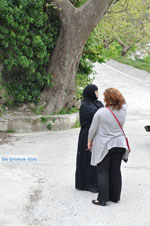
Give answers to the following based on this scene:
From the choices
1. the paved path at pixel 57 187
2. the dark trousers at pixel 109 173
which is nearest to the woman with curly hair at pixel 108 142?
the dark trousers at pixel 109 173

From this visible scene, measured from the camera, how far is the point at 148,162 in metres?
9.02

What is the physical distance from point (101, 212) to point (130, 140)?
18.2ft

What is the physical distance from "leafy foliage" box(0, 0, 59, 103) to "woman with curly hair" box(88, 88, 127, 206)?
5944mm

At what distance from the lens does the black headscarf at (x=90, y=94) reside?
21.9 ft

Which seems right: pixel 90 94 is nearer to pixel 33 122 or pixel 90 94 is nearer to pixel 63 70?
pixel 33 122

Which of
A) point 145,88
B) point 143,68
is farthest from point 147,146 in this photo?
point 143,68

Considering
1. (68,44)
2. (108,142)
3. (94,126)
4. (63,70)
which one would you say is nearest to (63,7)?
(68,44)

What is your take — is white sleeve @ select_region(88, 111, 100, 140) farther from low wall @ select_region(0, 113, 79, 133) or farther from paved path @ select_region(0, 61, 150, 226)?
low wall @ select_region(0, 113, 79, 133)

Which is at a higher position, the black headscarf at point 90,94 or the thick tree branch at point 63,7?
the thick tree branch at point 63,7

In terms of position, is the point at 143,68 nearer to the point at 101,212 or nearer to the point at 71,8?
the point at 71,8

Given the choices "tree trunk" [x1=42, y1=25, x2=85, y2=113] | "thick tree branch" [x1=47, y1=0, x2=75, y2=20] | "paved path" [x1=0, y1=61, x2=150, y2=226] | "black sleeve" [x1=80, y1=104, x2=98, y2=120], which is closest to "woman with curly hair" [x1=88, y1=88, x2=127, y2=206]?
"paved path" [x1=0, y1=61, x2=150, y2=226]

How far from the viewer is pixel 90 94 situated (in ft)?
22.1

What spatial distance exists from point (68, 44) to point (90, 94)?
5826mm

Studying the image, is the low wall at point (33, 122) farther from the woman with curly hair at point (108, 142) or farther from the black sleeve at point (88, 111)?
the woman with curly hair at point (108, 142)
